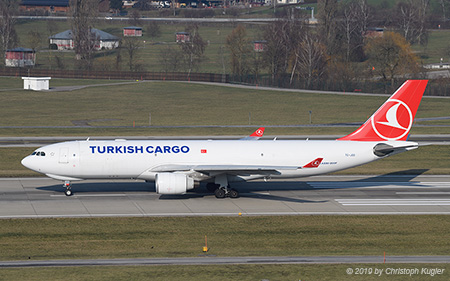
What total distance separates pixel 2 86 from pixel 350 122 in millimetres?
88744

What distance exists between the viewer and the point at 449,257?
104ft

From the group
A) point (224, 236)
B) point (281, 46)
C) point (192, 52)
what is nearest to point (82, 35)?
point (192, 52)

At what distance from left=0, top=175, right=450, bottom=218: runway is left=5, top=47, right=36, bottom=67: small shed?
421 ft

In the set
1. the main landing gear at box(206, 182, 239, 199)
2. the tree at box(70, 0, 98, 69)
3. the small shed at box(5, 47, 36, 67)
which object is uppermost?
the tree at box(70, 0, 98, 69)

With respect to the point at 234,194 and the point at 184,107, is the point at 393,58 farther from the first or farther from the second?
the point at 234,194

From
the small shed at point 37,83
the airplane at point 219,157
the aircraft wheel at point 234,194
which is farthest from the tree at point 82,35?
the aircraft wheel at point 234,194

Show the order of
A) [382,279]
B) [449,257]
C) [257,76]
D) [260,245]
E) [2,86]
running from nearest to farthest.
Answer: [382,279], [449,257], [260,245], [2,86], [257,76]

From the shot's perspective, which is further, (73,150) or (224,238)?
(73,150)

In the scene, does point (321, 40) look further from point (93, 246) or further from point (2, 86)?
point (93, 246)

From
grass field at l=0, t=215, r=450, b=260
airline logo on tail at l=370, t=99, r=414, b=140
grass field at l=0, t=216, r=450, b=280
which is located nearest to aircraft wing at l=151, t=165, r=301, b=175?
grass field at l=0, t=215, r=450, b=260

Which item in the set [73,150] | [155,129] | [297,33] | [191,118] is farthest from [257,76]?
[73,150]

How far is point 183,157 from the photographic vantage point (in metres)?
45.0

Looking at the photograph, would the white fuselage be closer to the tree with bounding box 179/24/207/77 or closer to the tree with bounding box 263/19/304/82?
the tree with bounding box 263/19/304/82

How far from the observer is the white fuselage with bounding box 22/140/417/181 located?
4434 centimetres
